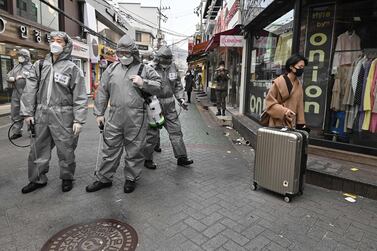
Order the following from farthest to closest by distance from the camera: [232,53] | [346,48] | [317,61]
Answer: [232,53], [317,61], [346,48]

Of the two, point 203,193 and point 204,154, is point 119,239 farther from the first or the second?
point 204,154

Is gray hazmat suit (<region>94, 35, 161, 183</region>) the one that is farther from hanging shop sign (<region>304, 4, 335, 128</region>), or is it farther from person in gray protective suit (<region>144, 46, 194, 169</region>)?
hanging shop sign (<region>304, 4, 335, 128</region>)

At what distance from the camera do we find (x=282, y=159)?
3.50 m

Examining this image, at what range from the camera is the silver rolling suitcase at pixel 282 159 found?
3.41 m

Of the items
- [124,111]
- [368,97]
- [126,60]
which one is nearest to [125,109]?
[124,111]

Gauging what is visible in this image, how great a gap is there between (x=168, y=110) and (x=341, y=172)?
2.74 metres

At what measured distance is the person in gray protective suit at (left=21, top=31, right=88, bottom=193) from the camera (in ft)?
11.6

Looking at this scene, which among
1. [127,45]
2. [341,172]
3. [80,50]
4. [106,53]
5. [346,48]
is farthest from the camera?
[106,53]

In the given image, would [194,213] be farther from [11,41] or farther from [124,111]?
[11,41]

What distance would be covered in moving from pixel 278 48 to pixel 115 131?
4.59 metres

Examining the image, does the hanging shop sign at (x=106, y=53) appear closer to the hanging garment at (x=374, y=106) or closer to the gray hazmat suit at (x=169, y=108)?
the gray hazmat suit at (x=169, y=108)

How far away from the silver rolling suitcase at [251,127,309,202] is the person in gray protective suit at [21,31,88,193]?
2.33 metres

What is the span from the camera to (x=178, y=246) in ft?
8.51

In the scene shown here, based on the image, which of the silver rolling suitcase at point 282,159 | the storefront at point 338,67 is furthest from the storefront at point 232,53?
the silver rolling suitcase at point 282,159
